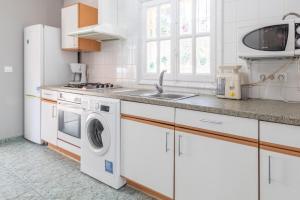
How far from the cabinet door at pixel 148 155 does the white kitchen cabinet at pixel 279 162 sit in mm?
677

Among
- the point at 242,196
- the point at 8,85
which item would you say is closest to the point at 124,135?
the point at 242,196

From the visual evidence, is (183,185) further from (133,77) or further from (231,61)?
(133,77)

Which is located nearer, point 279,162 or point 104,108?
point 279,162

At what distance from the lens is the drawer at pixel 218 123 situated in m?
1.37

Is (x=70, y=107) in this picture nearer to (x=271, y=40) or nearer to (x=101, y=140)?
(x=101, y=140)

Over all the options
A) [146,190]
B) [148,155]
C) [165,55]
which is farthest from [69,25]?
[146,190]

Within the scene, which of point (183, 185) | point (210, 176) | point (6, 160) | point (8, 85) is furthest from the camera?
point (8, 85)

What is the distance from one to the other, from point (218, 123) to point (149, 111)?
0.62m

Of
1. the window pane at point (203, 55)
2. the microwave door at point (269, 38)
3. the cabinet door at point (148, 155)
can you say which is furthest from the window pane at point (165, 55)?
the microwave door at point (269, 38)

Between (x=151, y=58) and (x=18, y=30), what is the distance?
2.29m

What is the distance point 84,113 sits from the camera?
247 centimetres

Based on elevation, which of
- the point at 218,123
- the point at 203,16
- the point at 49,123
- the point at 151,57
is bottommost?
the point at 49,123

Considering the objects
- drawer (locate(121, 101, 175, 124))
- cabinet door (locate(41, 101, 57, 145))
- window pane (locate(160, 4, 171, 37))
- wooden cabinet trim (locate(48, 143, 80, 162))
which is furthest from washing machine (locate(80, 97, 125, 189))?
window pane (locate(160, 4, 171, 37))

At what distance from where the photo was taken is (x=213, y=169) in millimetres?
1557
